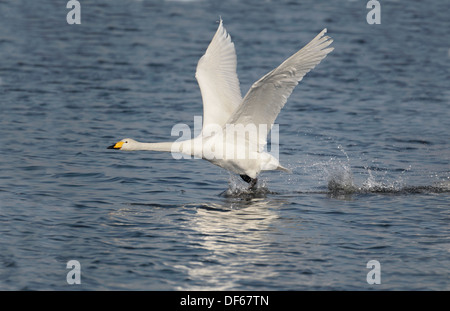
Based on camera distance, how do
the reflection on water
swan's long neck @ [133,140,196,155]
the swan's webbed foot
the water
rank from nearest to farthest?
the reflection on water
the water
swan's long neck @ [133,140,196,155]
the swan's webbed foot

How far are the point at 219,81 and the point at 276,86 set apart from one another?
262 cm

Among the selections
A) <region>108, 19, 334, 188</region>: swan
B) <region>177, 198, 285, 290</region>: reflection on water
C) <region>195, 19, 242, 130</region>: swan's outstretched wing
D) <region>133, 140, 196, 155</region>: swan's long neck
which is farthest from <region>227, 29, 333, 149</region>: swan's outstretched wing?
<region>177, 198, 285, 290</region>: reflection on water

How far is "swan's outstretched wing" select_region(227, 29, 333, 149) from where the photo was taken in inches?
408

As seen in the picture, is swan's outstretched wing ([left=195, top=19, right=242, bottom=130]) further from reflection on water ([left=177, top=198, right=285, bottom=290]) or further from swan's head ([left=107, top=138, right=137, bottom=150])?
reflection on water ([left=177, top=198, right=285, bottom=290])

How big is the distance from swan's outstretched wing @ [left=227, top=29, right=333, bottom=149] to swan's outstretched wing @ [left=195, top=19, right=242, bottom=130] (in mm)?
1176

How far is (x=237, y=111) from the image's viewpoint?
1116 centimetres

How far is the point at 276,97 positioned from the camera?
1119 cm

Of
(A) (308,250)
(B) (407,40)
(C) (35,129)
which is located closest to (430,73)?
(B) (407,40)

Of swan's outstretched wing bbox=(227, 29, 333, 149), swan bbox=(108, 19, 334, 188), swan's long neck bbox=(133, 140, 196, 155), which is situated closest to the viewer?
swan's outstretched wing bbox=(227, 29, 333, 149)

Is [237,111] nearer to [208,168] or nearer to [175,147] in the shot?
[175,147]

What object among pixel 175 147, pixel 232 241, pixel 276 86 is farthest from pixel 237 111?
pixel 232 241

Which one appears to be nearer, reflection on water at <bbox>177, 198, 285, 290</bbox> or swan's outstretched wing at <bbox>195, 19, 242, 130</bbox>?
reflection on water at <bbox>177, 198, 285, 290</bbox>
